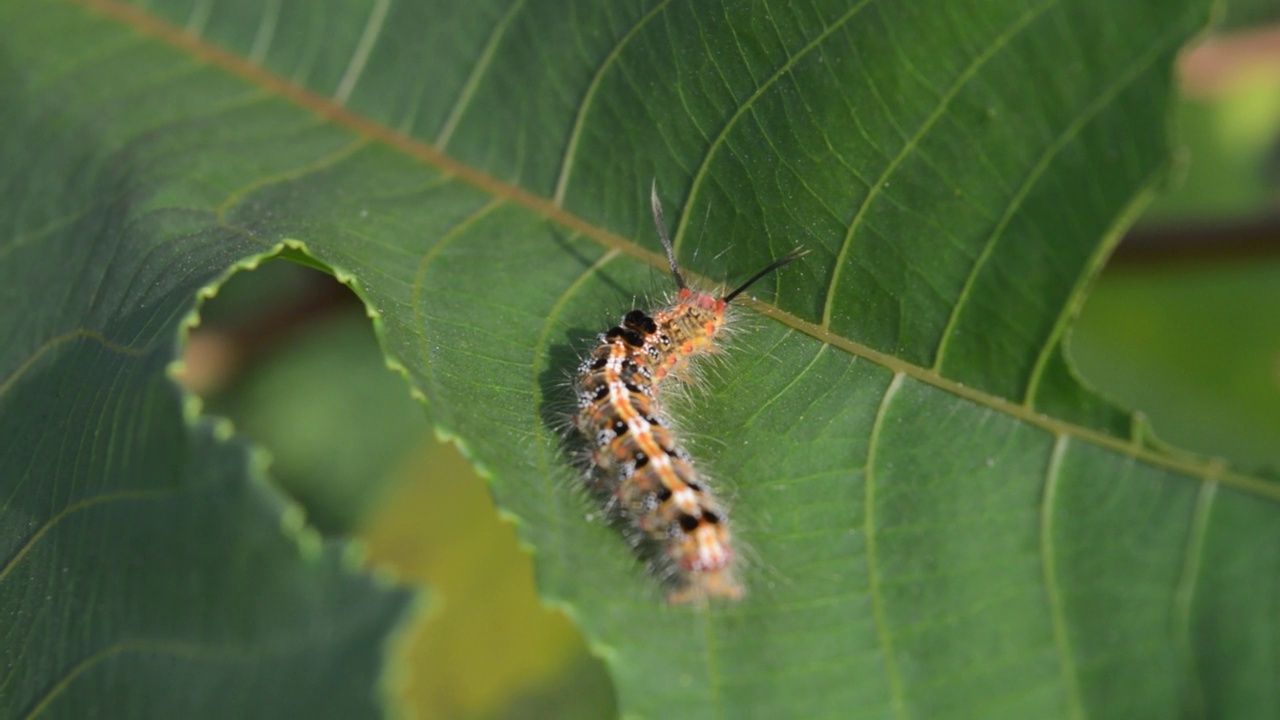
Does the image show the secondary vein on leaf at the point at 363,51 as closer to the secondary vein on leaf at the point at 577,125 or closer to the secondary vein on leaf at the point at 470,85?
the secondary vein on leaf at the point at 470,85

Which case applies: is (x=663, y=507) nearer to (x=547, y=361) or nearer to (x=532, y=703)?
(x=547, y=361)

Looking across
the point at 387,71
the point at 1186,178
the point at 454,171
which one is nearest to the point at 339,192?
the point at 454,171

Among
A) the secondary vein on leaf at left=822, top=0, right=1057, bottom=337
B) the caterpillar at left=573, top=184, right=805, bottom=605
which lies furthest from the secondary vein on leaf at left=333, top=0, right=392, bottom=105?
the secondary vein on leaf at left=822, top=0, right=1057, bottom=337

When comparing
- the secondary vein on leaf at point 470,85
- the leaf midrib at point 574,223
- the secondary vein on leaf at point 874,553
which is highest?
the secondary vein on leaf at point 470,85

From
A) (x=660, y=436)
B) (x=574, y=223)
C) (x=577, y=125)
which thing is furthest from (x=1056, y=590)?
(x=577, y=125)

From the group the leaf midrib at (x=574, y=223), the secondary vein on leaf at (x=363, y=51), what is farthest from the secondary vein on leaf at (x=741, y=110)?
the secondary vein on leaf at (x=363, y=51)

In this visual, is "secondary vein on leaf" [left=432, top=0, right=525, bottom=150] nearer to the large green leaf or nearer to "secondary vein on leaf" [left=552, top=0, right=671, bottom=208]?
the large green leaf
